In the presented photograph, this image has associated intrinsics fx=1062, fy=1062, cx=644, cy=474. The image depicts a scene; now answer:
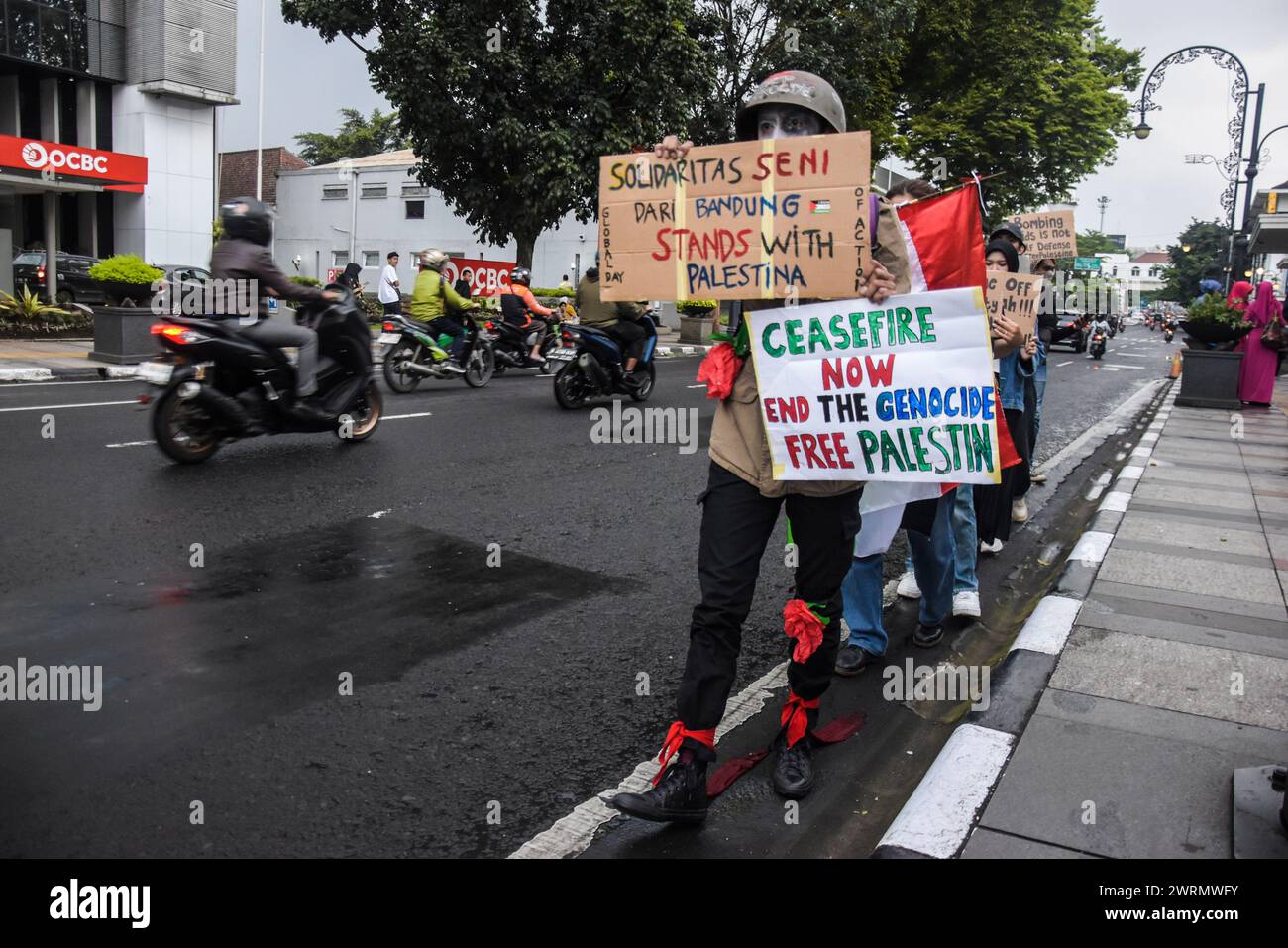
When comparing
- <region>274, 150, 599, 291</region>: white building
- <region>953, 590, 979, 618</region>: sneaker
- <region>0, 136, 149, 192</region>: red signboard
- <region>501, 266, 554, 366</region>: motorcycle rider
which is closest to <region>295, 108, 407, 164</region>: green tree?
<region>274, 150, 599, 291</region>: white building

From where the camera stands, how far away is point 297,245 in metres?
45.2

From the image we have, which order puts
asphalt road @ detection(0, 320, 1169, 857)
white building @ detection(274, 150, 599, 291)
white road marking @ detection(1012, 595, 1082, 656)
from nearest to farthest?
1. asphalt road @ detection(0, 320, 1169, 857)
2. white road marking @ detection(1012, 595, 1082, 656)
3. white building @ detection(274, 150, 599, 291)

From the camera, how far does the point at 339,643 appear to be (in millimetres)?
4184

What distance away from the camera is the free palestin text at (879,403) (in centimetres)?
309

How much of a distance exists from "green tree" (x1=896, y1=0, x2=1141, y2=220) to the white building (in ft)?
41.0

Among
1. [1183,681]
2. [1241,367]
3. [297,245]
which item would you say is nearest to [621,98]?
[1241,367]

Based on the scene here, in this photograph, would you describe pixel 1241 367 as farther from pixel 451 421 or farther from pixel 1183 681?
pixel 1183 681

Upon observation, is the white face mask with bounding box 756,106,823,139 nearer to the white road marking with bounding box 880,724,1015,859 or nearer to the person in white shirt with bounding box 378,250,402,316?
the white road marking with bounding box 880,724,1015,859

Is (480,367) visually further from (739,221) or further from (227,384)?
(739,221)

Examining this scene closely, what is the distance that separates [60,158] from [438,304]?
15.7 meters

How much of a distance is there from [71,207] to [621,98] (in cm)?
1762

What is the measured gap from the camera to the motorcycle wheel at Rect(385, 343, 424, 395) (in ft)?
42.0

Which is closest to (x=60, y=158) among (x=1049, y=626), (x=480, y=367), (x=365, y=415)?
(x=480, y=367)

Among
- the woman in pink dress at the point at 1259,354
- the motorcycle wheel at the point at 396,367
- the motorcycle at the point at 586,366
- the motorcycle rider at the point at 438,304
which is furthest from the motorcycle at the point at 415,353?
the woman in pink dress at the point at 1259,354
